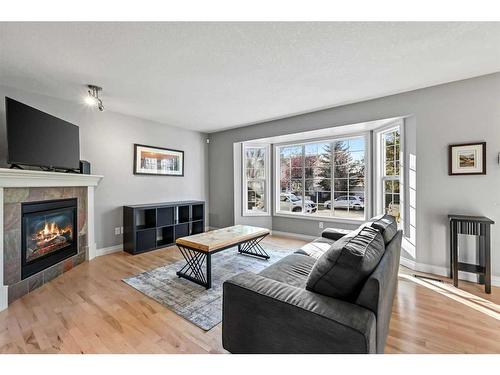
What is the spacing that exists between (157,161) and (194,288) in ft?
9.12

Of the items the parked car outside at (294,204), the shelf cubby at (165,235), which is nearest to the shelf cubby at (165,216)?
the shelf cubby at (165,235)

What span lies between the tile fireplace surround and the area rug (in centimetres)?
93

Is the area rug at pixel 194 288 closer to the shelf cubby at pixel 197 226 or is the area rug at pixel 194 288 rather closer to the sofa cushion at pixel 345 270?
the sofa cushion at pixel 345 270

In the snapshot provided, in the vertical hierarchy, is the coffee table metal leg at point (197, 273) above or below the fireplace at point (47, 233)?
below

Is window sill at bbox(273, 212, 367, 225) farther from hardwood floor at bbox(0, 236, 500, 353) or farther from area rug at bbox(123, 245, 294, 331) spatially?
hardwood floor at bbox(0, 236, 500, 353)

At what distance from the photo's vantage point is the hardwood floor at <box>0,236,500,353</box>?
1559 millimetres

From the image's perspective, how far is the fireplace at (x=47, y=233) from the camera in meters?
2.43

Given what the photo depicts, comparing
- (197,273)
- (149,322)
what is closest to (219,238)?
(197,273)

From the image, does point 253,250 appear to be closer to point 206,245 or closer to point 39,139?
point 206,245

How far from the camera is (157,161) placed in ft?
14.3

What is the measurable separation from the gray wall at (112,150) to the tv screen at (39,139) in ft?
1.25

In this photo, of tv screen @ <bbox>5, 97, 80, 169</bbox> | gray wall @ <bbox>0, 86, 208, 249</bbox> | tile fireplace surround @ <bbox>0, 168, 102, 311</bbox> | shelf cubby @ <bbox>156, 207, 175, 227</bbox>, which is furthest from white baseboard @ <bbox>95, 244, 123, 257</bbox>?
tv screen @ <bbox>5, 97, 80, 169</bbox>

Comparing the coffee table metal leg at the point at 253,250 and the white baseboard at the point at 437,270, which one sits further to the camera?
the coffee table metal leg at the point at 253,250
